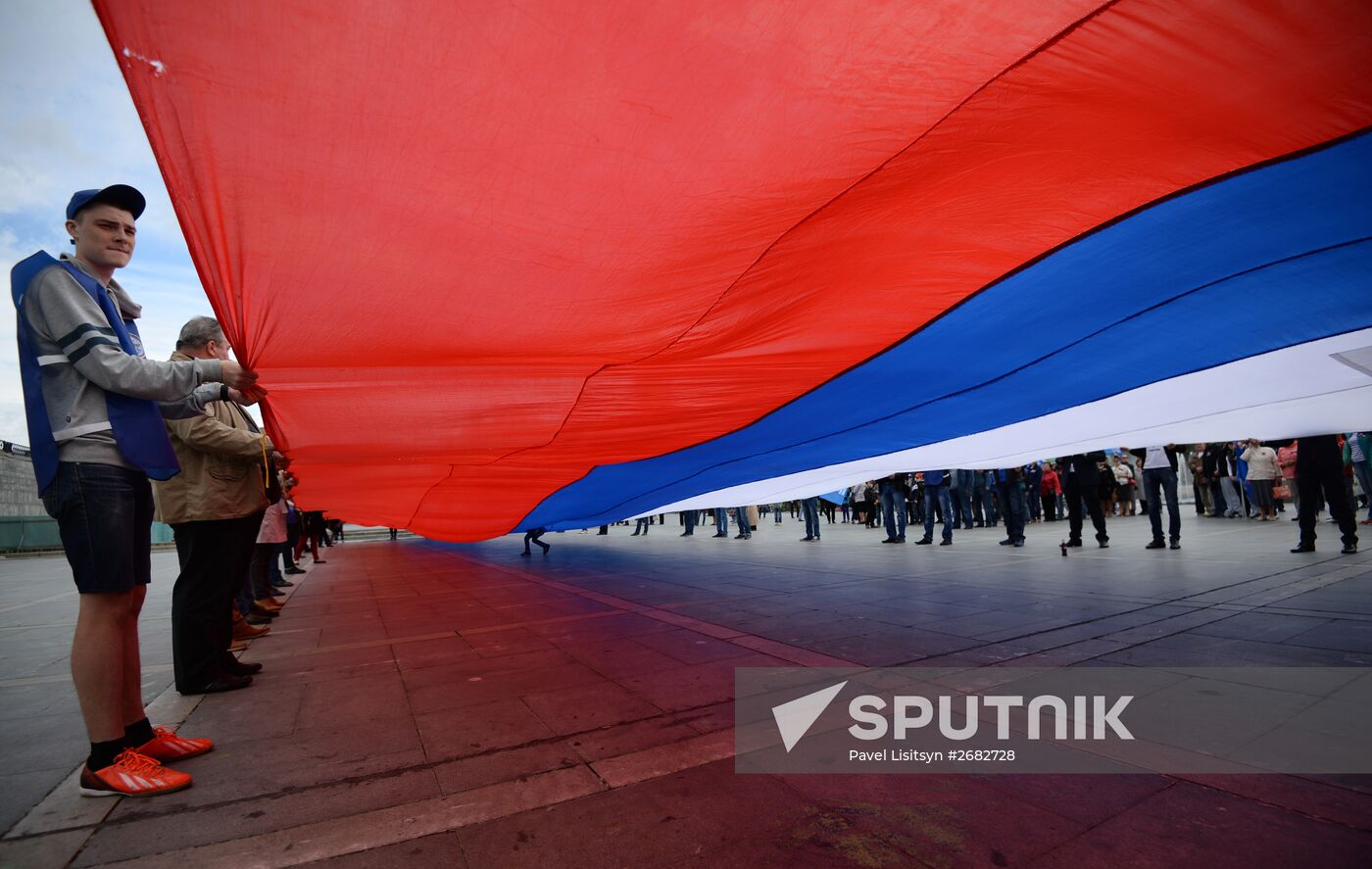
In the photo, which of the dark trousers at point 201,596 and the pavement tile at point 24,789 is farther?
the dark trousers at point 201,596

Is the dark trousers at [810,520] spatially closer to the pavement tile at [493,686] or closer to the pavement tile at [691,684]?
the pavement tile at [691,684]

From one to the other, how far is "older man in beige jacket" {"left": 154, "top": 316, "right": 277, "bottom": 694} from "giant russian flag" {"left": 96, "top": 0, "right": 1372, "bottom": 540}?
33 cm

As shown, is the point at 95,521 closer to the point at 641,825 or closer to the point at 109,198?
the point at 109,198

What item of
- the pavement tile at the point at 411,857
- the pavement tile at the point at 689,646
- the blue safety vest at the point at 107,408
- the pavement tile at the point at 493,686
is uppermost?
the blue safety vest at the point at 107,408

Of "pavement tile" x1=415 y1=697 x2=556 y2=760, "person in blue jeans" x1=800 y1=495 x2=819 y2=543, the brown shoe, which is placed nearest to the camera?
"pavement tile" x1=415 y1=697 x2=556 y2=760

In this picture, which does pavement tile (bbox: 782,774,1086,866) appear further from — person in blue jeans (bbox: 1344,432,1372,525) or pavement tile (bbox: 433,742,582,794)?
person in blue jeans (bbox: 1344,432,1372,525)

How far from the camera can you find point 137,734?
97.0 inches

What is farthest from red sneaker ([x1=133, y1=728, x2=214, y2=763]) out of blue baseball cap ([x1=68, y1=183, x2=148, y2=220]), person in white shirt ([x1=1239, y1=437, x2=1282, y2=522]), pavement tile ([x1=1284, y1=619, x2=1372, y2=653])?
person in white shirt ([x1=1239, y1=437, x2=1282, y2=522])

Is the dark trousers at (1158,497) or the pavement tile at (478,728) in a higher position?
the dark trousers at (1158,497)

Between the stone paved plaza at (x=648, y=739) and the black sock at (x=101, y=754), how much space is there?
0.41 ft

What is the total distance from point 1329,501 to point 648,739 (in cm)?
827

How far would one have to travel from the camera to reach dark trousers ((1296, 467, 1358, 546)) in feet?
21.7

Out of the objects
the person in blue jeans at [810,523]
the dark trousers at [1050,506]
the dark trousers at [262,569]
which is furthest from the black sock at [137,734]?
the dark trousers at [1050,506]

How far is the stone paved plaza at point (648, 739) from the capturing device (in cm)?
176
